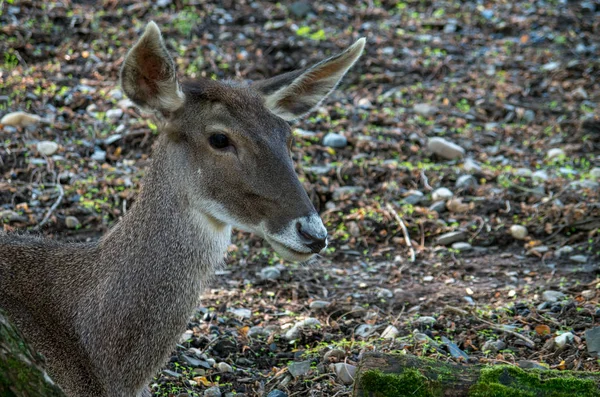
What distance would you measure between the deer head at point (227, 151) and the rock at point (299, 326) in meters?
1.61

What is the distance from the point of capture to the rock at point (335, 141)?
9.23m

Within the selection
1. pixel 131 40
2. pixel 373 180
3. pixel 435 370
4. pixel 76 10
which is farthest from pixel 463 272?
pixel 76 10

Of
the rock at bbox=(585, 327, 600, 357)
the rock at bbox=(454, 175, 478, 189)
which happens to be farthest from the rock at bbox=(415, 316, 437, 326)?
the rock at bbox=(454, 175, 478, 189)

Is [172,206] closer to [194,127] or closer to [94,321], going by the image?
[194,127]

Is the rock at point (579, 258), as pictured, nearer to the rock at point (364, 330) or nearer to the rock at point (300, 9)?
the rock at point (364, 330)

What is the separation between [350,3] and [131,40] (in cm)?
385

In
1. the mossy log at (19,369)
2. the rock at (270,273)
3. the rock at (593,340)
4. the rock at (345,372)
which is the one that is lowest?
the rock at (270,273)

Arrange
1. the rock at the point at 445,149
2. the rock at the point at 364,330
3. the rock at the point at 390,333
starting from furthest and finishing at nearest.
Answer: the rock at the point at 445,149
the rock at the point at 364,330
the rock at the point at 390,333

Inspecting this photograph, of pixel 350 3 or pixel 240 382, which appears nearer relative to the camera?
pixel 240 382

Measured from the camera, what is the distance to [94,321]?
4695mm

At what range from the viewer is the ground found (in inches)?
236

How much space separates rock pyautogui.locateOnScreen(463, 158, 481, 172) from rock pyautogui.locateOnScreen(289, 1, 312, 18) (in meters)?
4.31

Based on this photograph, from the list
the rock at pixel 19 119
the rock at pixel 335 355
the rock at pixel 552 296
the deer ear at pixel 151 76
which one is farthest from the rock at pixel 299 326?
the rock at pixel 19 119

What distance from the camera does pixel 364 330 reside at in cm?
619
